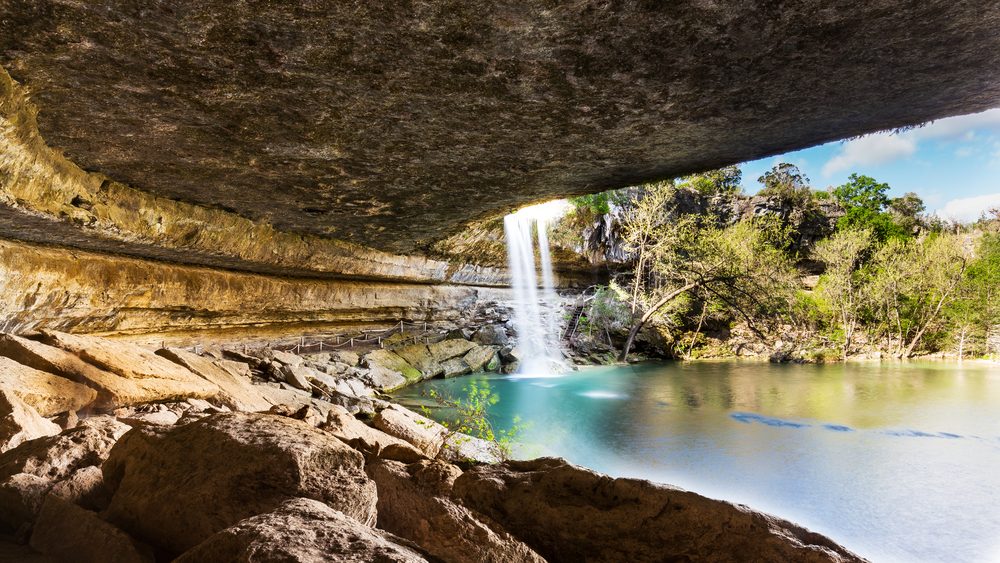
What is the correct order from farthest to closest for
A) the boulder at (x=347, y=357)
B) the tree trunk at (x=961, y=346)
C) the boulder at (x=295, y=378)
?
1. the tree trunk at (x=961, y=346)
2. the boulder at (x=347, y=357)
3. the boulder at (x=295, y=378)

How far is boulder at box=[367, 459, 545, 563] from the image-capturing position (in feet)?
6.54

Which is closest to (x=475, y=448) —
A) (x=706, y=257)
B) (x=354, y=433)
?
(x=354, y=433)

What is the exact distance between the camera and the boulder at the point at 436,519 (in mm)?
1994

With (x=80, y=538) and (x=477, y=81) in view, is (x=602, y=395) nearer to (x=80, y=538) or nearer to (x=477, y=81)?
(x=477, y=81)

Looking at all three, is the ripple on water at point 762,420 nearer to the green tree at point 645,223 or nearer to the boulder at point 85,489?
the green tree at point 645,223

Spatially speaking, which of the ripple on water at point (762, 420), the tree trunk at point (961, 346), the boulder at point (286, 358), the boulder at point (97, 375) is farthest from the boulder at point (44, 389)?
the tree trunk at point (961, 346)

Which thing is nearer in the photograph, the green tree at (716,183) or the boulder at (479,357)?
the boulder at (479,357)

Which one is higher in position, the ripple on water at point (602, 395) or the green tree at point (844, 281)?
the green tree at point (844, 281)

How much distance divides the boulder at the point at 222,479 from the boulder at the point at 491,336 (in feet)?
57.2

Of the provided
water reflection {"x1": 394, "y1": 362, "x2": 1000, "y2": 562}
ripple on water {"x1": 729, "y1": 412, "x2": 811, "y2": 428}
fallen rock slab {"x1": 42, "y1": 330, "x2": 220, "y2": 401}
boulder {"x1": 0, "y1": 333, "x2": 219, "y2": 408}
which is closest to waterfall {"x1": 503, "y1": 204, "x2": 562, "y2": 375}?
water reflection {"x1": 394, "y1": 362, "x2": 1000, "y2": 562}

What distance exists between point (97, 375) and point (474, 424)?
6154 mm

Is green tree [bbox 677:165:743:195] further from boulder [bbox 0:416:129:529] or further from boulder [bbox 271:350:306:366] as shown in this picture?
boulder [bbox 0:416:129:529]

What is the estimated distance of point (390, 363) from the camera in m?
15.1

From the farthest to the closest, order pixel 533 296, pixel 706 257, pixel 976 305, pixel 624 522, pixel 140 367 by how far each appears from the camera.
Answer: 1. pixel 976 305
2. pixel 533 296
3. pixel 706 257
4. pixel 140 367
5. pixel 624 522
